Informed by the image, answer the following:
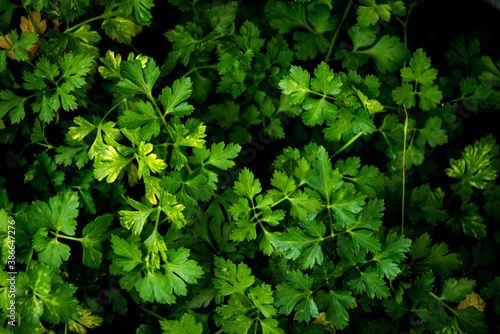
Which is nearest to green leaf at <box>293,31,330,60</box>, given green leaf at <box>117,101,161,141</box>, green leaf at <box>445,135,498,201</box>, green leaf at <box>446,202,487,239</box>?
green leaf at <box>117,101,161,141</box>

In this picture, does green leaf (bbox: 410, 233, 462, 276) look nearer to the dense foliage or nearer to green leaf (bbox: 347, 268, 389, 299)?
the dense foliage

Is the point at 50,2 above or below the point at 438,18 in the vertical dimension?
above

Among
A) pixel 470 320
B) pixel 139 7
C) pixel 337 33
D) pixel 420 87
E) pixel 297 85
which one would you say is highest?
pixel 139 7

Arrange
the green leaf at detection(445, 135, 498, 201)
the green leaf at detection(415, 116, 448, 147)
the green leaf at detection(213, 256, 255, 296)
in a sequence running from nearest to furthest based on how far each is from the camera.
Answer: the green leaf at detection(213, 256, 255, 296), the green leaf at detection(415, 116, 448, 147), the green leaf at detection(445, 135, 498, 201)

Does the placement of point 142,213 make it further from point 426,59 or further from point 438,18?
point 438,18

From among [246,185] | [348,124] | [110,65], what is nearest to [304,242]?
[246,185]

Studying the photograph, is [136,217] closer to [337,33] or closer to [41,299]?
[41,299]

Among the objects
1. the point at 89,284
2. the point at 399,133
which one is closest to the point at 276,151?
the point at 399,133

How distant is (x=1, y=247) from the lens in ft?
6.14

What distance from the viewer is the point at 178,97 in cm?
177

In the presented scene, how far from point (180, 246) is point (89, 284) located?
541 millimetres

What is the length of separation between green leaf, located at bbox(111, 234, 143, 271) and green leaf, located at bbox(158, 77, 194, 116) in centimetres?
62

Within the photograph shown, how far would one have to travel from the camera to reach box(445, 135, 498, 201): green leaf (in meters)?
2.25

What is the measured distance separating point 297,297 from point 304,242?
10.3 inches
